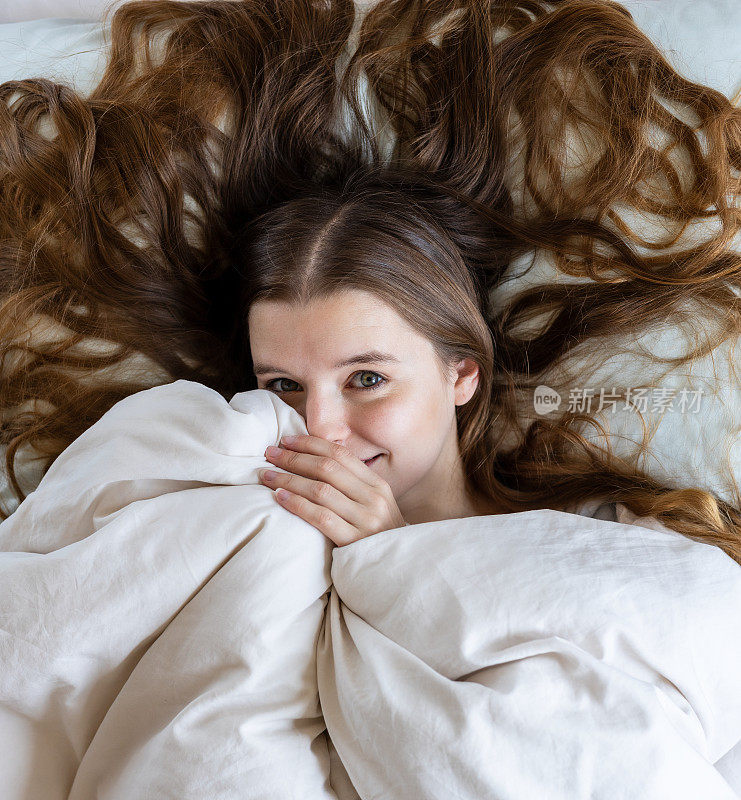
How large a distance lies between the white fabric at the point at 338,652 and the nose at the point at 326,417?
0.17m

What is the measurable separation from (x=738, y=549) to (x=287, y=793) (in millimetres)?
694

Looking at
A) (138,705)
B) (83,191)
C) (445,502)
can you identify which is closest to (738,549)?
(445,502)

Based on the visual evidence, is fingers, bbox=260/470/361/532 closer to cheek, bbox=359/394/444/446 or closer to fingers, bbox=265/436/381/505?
fingers, bbox=265/436/381/505

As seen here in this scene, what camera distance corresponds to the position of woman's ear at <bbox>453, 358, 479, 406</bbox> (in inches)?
46.6

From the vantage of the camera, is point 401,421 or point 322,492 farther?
point 401,421

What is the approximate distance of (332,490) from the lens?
917 millimetres

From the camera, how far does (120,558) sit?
0.81 metres

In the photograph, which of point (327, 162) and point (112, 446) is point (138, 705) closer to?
point (112, 446)

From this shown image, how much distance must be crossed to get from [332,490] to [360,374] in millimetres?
206

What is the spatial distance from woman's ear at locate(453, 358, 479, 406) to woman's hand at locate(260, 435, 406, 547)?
226mm

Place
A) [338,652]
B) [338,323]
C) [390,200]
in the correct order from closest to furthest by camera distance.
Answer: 1. [338,652]
2. [338,323]
3. [390,200]

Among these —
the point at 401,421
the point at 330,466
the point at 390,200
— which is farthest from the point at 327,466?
the point at 390,200
